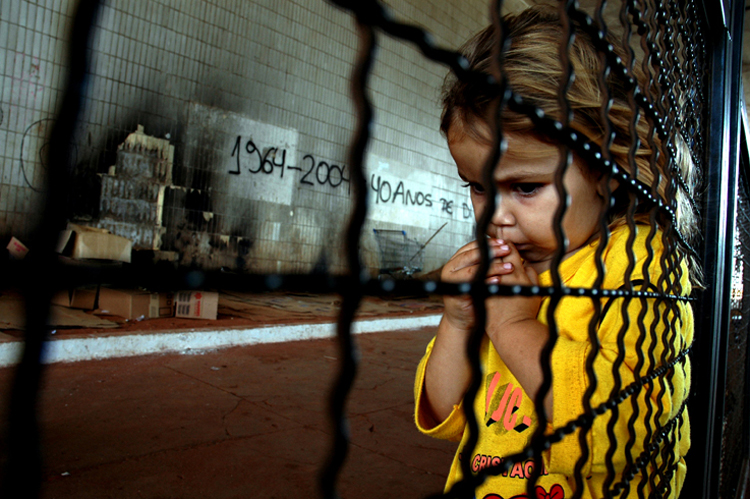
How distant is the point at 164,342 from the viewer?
3.09 meters

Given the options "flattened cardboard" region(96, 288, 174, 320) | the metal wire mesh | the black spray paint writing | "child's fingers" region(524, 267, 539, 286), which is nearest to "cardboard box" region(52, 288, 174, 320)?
"flattened cardboard" region(96, 288, 174, 320)

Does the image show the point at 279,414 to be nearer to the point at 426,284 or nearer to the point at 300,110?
the point at 426,284

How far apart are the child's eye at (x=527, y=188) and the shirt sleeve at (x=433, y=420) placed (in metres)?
0.34

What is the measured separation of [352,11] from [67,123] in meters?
0.15

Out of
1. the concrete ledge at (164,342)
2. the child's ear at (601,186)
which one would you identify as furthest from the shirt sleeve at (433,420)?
the concrete ledge at (164,342)

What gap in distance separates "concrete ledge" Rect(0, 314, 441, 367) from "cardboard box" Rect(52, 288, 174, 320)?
1.80 ft

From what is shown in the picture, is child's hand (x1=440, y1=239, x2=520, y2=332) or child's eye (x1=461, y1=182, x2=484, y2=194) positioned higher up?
child's eye (x1=461, y1=182, x2=484, y2=194)

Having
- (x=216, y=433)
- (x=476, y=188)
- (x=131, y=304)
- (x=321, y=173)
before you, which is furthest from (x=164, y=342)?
(x=321, y=173)

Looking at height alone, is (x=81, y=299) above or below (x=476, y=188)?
below

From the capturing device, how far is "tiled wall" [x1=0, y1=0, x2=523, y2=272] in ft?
13.0

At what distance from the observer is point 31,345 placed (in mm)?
185

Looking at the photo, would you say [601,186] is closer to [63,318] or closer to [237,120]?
[63,318]

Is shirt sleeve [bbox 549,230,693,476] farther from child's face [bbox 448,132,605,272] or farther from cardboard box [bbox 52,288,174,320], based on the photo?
cardboard box [bbox 52,288,174,320]

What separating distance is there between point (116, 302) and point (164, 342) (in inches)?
28.1
